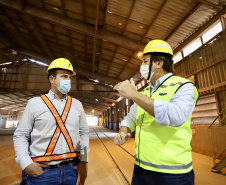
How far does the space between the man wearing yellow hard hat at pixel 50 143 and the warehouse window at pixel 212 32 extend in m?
7.24

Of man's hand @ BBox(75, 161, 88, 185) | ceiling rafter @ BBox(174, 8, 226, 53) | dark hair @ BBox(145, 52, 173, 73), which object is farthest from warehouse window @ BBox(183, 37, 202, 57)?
man's hand @ BBox(75, 161, 88, 185)

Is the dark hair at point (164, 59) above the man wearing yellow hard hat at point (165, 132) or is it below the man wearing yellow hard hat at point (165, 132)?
above

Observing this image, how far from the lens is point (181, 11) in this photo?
6.26 meters

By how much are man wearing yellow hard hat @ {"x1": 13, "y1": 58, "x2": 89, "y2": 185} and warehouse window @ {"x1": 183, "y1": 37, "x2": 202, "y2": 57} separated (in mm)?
7824

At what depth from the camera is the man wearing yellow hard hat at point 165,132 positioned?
102 centimetres

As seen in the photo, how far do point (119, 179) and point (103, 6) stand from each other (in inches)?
317

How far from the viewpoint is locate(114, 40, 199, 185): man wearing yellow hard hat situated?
1.02 m

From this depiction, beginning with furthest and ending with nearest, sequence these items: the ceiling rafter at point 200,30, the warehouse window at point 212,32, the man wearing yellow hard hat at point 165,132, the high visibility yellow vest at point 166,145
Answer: the warehouse window at point 212,32 → the ceiling rafter at point 200,30 → the high visibility yellow vest at point 166,145 → the man wearing yellow hard hat at point 165,132

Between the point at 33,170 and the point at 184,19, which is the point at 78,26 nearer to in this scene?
the point at 184,19

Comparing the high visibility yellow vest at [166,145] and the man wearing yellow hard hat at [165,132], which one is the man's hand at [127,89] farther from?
the high visibility yellow vest at [166,145]

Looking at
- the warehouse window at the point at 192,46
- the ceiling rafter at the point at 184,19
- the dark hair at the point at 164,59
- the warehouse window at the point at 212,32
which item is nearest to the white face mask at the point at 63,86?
the dark hair at the point at 164,59

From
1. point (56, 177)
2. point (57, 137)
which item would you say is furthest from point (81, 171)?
point (57, 137)

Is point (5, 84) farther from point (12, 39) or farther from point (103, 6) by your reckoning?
point (103, 6)

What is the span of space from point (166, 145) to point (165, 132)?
0.10 meters
